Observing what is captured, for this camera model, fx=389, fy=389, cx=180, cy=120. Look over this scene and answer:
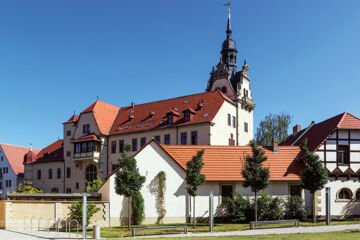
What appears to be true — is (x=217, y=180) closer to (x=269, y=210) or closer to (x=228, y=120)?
(x=269, y=210)

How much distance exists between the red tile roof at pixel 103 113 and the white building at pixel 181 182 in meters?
24.8

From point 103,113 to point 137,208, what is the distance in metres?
29.5

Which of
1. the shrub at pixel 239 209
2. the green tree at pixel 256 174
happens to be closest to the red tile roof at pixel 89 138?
→ the shrub at pixel 239 209

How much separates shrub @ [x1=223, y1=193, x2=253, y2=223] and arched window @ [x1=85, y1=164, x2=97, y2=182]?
28874 mm

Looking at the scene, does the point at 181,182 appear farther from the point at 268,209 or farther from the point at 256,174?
the point at 268,209

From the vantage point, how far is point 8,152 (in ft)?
223

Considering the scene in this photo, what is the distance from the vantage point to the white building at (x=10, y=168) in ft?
210

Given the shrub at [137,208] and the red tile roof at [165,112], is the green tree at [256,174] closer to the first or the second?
the shrub at [137,208]

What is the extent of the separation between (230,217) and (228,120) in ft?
71.5

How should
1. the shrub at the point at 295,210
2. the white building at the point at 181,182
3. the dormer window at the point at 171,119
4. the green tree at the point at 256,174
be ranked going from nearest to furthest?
the green tree at the point at 256,174 < the shrub at the point at 295,210 < the white building at the point at 181,182 < the dormer window at the point at 171,119

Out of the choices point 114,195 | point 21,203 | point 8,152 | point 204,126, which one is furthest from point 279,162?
point 8,152

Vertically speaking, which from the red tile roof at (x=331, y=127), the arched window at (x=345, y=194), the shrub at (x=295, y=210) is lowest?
the shrub at (x=295, y=210)

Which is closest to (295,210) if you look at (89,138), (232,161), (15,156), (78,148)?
(232,161)

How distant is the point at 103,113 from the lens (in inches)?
2158
